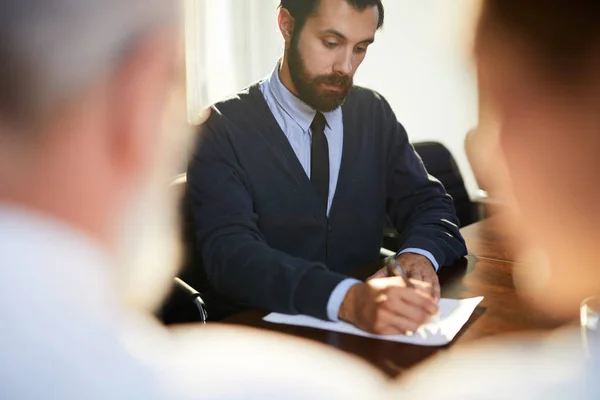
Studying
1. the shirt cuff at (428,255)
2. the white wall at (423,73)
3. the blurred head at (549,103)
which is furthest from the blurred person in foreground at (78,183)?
the white wall at (423,73)

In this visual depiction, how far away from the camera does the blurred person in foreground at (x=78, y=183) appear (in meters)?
0.35

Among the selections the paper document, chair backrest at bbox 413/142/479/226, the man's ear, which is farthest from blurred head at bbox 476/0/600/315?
chair backrest at bbox 413/142/479/226

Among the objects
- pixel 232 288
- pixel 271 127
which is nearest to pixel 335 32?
pixel 271 127

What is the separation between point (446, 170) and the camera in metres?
2.14

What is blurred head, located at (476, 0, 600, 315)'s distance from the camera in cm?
45

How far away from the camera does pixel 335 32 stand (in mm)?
1426

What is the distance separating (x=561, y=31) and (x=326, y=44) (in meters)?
1.03

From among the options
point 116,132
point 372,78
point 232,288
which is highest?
point 116,132

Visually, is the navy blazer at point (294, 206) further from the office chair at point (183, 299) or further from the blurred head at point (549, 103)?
the blurred head at point (549, 103)

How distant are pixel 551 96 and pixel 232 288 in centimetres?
75

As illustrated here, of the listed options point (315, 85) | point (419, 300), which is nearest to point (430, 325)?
point (419, 300)

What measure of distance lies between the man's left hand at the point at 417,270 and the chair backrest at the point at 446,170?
2.91ft

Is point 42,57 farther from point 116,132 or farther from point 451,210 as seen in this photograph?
point 451,210

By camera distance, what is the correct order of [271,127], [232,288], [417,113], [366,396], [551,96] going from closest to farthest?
[551,96]
[366,396]
[232,288]
[271,127]
[417,113]
